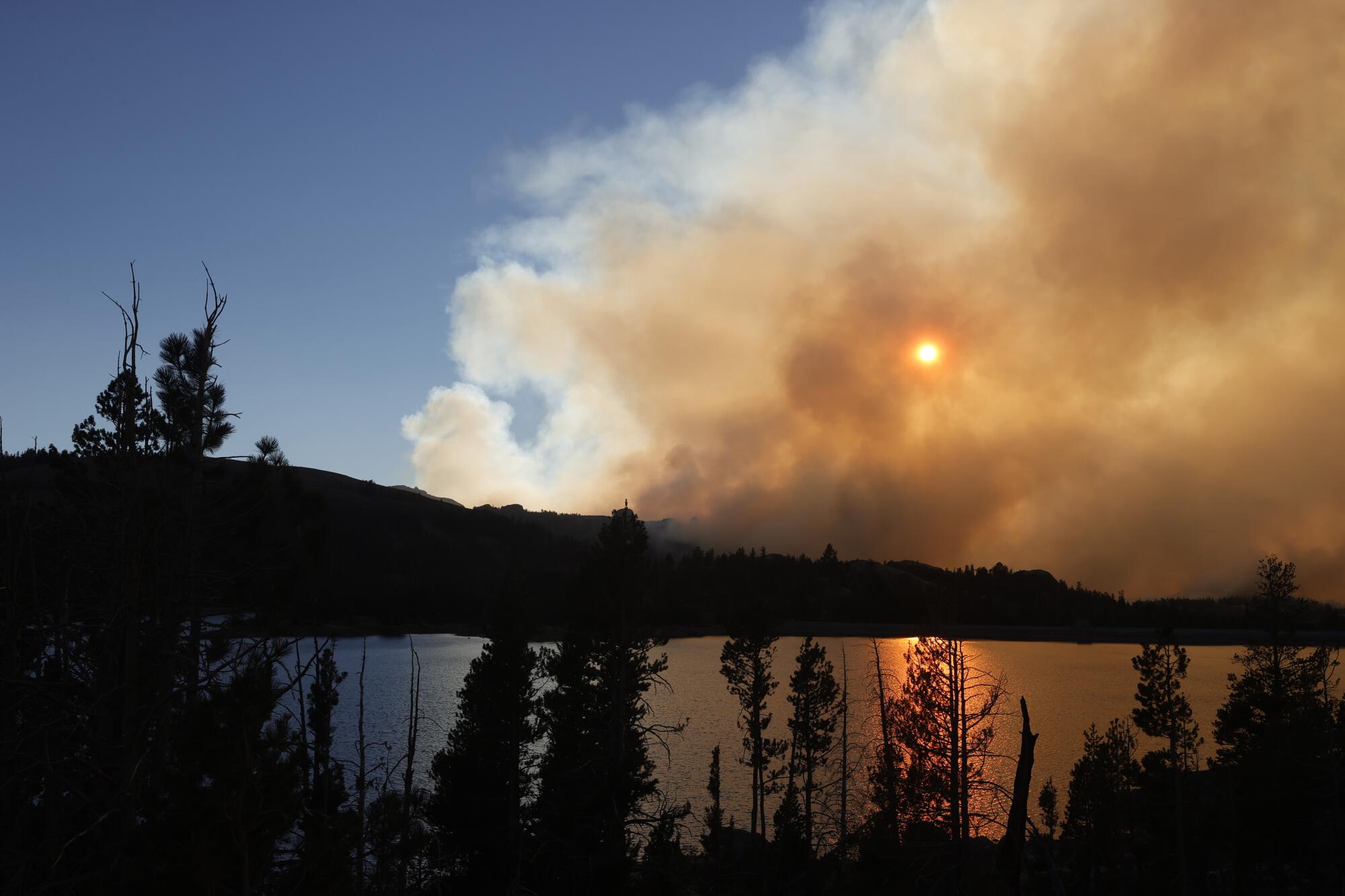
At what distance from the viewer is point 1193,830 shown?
39.6 m

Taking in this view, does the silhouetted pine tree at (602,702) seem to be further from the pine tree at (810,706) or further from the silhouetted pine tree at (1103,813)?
the silhouetted pine tree at (1103,813)

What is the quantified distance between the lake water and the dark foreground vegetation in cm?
208

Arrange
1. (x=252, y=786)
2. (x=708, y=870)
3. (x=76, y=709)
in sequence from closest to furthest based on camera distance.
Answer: (x=76, y=709) → (x=252, y=786) → (x=708, y=870)

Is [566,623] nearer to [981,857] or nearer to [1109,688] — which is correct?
[981,857]

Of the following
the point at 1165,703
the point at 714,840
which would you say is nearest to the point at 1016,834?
the point at 714,840

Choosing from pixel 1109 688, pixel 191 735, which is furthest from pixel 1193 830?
pixel 1109 688

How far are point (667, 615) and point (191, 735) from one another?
17129 centimetres

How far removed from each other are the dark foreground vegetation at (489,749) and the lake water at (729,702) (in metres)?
2.08

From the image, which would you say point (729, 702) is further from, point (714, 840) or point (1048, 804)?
point (714, 840)

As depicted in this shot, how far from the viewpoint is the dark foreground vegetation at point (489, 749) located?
33.8 feet

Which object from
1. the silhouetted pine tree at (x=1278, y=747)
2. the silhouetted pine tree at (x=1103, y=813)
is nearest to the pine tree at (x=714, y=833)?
the silhouetted pine tree at (x=1103, y=813)

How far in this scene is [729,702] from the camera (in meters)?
77.5

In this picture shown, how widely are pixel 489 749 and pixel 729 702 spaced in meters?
46.6

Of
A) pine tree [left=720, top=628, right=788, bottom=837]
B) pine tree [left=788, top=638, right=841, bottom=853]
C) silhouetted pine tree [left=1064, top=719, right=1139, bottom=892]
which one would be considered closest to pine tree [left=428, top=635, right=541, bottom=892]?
pine tree [left=720, top=628, right=788, bottom=837]
